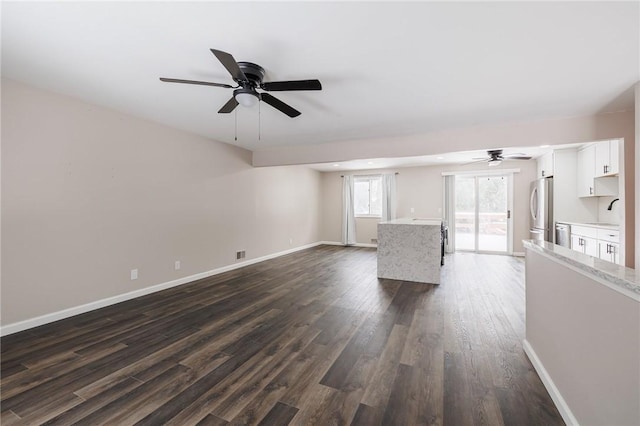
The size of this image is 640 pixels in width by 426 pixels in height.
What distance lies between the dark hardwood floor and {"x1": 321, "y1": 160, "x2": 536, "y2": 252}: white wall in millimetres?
3673

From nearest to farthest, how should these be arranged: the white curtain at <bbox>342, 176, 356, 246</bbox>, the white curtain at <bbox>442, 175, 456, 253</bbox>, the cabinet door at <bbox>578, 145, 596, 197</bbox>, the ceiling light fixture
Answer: the ceiling light fixture
the cabinet door at <bbox>578, 145, 596, 197</bbox>
the white curtain at <bbox>442, 175, 456, 253</bbox>
the white curtain at <bbox>342, 176, 356, 246</bbox>

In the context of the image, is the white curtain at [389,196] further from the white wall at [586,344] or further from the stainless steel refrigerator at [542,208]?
the white wall at [586,344]

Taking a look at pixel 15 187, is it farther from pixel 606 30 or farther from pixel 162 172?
pixel 606 30

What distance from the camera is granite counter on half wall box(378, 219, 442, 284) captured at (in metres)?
4.16

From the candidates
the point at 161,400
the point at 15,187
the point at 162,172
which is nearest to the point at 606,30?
the point at 161,400

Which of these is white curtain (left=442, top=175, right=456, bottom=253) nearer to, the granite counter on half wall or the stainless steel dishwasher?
the stainless steel dishwasher

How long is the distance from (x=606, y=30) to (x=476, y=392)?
2.56 m

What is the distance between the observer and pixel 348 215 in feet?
26.5

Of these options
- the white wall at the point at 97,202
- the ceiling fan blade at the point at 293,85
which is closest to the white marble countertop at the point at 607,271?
the ceiling fan blade at the point at 293,85

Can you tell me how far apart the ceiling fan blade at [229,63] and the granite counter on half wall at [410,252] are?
3.28 m

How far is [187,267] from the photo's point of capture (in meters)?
4.18

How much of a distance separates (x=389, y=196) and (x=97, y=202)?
6.42 m

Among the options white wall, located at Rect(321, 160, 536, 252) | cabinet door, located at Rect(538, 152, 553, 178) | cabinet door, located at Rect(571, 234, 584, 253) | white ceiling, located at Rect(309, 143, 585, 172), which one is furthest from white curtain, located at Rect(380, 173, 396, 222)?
cabinet door, located at Rect(571, 234, 584, 253)

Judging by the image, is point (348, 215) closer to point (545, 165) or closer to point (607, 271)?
point (545, 165)
